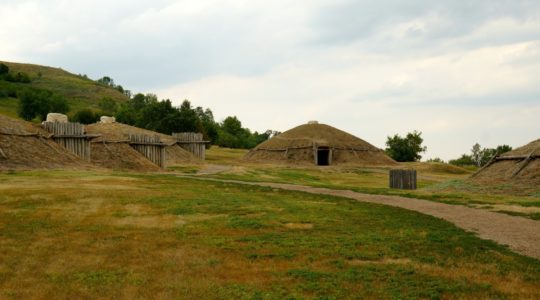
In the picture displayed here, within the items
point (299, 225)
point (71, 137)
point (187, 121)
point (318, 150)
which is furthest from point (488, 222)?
point (187, 121)

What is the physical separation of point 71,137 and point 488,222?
36467 millimetres

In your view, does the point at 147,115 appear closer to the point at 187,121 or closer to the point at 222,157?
the point at 187,121

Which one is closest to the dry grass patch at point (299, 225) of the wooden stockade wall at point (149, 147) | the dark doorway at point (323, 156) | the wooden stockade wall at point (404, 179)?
the wooden stockade wall at point (404, 179)

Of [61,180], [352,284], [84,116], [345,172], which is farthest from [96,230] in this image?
[84,116]

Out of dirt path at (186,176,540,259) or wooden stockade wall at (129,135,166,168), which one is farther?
wooden stockade wall at (129,135,166,168)

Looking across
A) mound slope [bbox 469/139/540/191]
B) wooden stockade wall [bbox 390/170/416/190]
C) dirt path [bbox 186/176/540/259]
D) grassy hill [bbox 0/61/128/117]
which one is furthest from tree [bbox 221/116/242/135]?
dirt path [bbox 186/176/540/259]

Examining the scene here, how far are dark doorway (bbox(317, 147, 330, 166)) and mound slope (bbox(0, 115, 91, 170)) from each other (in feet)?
143

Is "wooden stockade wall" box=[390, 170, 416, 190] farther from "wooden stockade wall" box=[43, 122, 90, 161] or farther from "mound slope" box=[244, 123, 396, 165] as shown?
"mound slope" box=[244, 123, 396, 165]

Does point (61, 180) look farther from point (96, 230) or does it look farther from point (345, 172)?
point (345, 172)

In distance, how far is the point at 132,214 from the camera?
1888 cm

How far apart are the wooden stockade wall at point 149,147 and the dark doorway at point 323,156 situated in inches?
1203

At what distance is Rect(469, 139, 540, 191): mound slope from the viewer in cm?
3015

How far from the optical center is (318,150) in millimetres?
78688

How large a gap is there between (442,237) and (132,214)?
35.5 feet
